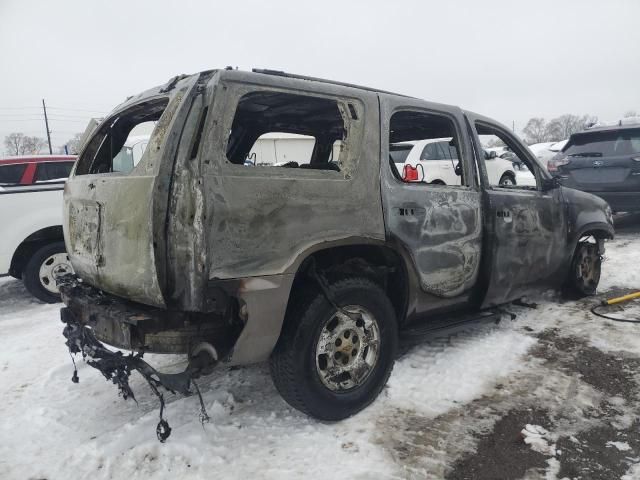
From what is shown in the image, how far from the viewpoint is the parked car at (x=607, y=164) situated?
7621 millimetres

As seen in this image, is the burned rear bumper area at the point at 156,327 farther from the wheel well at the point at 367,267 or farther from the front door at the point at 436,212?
the front door at the point at 436,212

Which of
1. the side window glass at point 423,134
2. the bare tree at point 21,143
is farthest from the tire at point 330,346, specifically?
the bare tree at point 21,143

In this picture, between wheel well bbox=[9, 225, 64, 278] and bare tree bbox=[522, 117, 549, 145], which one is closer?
wheel well bbox=[9, 225, 64, 278]

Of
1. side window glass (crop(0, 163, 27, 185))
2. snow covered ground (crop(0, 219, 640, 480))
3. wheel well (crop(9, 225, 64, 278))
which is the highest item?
side window glass (crop(0, 163, 27, 185))

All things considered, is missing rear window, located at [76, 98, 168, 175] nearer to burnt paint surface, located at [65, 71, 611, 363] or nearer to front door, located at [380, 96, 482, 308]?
burnt paint surface, located at [65, 71, 611, 363]

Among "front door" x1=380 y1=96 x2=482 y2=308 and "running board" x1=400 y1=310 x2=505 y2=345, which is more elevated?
"front door" x1=380 y1=96 x2=482 y2=308

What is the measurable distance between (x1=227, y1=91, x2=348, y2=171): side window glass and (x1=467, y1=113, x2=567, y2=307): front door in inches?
47.3

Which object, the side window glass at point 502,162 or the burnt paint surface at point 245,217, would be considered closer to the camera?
the burnt paint surface at point 245,217

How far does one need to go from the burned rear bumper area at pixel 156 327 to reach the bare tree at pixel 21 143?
5805 cm

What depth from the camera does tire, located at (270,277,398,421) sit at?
2652 mm

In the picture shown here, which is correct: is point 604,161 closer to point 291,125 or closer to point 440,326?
point 440,326

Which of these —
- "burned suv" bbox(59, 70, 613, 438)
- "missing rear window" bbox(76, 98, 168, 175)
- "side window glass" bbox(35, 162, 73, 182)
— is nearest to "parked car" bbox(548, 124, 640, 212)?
"burned suv" bbox(59, 70, 613, 438)

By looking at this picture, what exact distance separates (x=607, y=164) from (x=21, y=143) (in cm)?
6116

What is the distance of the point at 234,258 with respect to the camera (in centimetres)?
238
